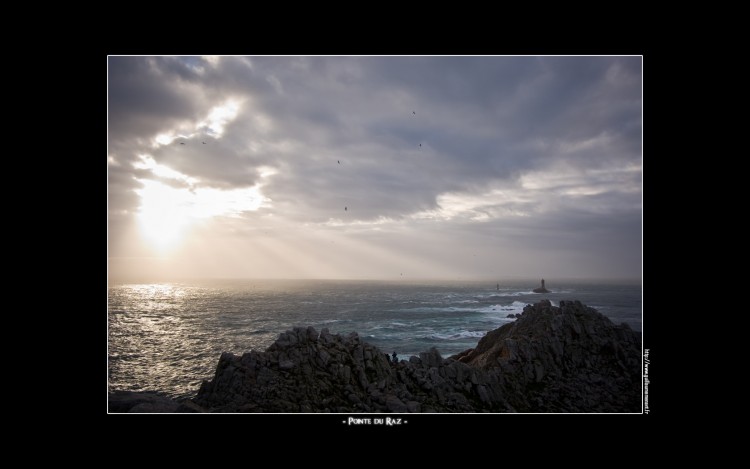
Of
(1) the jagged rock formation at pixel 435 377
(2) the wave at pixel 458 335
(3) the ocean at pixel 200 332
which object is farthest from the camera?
(2) the wave at pixel 458 335

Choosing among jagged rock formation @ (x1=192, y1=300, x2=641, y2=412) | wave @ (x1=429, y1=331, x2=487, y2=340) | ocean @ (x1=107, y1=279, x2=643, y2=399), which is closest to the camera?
jagged rock formation @ (x1=192, y1=300, x2=641, y2=412)

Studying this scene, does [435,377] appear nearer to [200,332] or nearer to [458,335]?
[458,335]

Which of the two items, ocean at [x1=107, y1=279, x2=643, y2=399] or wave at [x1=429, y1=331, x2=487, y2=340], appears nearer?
ocean at [x1=107, y1=279, x2=643, y2=399]

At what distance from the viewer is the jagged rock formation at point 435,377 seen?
3.95 m

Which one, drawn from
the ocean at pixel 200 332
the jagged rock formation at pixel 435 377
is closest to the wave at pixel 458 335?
the ocean at pixel 200 332

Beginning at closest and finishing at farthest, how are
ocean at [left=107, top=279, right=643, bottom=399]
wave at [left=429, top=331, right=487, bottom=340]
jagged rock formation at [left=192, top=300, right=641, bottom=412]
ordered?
jagged rock formation at [left=192, top=300, right=641, bottom=412] < ocean at [left=107, top=279, right=643, bottom=399] < wave at [left=429, top=331, right=487, bottom=340]

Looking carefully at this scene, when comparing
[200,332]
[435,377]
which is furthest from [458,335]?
[200,332]

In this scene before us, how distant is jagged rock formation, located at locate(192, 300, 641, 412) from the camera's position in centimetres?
395

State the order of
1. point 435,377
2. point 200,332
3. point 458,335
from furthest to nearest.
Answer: point 458,335 < point 200,332 < point 435,377

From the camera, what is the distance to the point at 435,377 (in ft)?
14.7

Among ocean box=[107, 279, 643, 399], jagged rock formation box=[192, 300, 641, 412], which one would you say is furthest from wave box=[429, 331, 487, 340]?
jagged rock formation box=[192, 300, 641, 412]

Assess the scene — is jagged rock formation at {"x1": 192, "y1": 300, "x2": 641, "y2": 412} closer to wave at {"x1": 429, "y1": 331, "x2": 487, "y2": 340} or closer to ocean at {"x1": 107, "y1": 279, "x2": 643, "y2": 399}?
ocean at {"x1": 107, "y1": 279, "x2": 643, "y2": 399}

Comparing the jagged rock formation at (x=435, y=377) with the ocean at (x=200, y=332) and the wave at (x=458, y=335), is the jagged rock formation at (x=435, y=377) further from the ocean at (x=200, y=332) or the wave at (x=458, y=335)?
the wave at (x=458, y=335)
